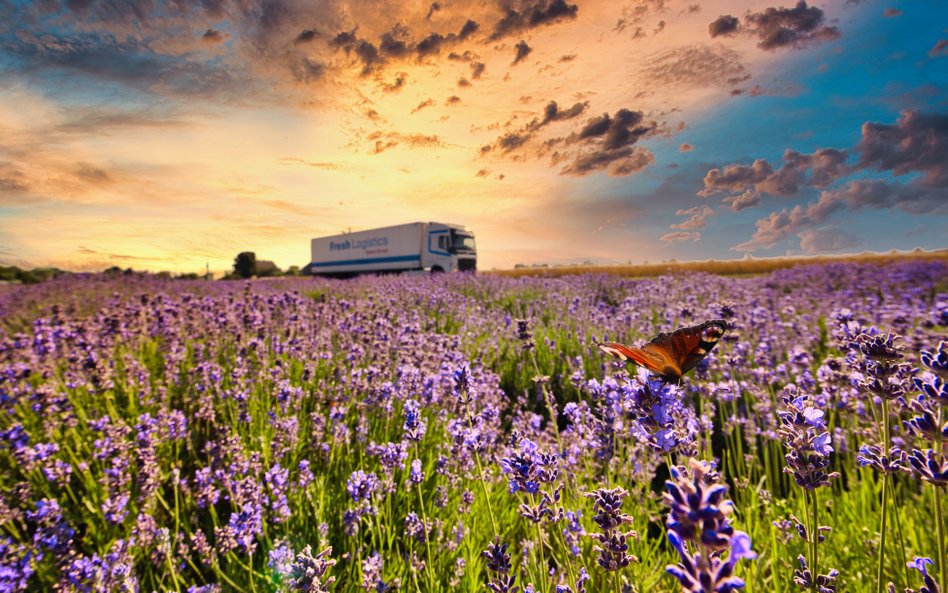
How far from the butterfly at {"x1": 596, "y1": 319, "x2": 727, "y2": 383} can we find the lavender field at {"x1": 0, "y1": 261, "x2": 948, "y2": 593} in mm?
66

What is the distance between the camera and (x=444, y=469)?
246 centimetres

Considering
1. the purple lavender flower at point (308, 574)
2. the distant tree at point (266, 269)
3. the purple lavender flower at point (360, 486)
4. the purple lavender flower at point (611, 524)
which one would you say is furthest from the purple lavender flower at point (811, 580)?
the distant tree at point (266, 269)

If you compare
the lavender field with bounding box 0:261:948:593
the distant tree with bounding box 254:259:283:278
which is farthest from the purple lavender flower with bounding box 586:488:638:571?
the distant tree with bounding box 254:259:283:278

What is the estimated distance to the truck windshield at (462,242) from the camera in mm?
27453

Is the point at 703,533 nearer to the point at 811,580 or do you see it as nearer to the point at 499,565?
the point at 811,580

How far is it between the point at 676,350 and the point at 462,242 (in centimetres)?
2681

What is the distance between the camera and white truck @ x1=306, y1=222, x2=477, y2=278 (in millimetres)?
27344

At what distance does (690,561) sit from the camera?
0.62 meters

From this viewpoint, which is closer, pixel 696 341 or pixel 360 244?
pixel 696 341

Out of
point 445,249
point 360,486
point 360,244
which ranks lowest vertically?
point 360,486

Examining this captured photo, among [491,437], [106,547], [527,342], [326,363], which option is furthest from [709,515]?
[326,363]

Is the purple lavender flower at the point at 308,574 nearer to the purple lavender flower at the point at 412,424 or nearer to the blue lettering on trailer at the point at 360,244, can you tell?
the purple lavender flower at the point at 412,424

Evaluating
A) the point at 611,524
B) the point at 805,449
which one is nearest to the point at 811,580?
the point at 805,449

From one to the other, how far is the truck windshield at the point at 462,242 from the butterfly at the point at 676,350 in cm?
2621
